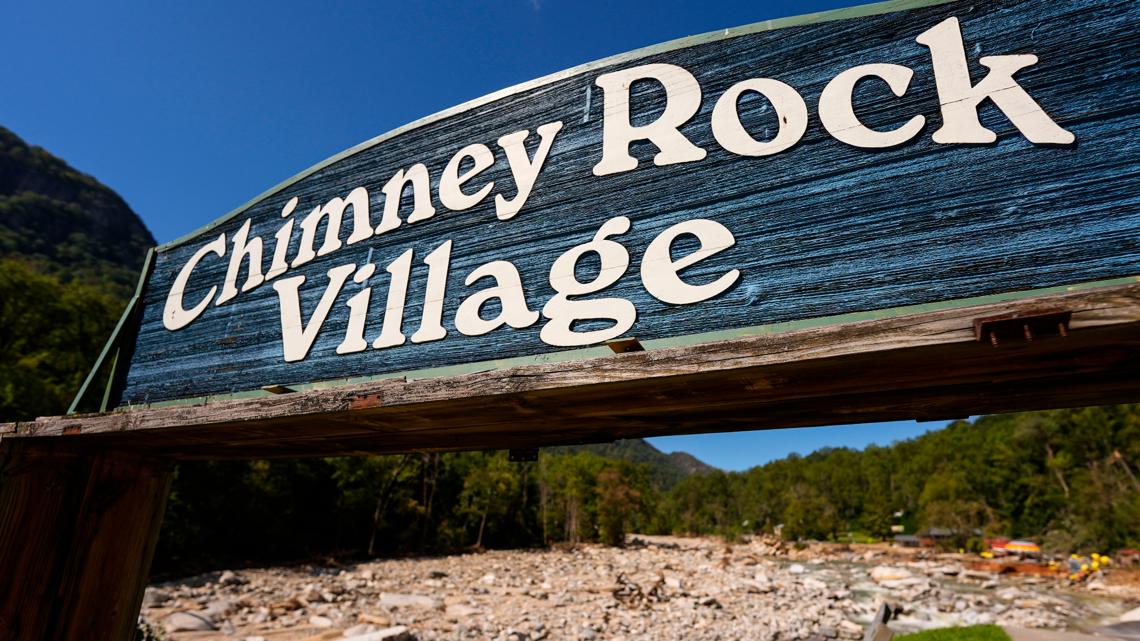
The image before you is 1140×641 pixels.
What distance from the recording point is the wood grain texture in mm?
1218

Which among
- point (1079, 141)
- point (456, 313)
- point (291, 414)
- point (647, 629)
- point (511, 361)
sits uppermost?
point (1079, 141)

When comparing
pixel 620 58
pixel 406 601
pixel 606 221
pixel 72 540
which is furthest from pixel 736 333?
pixel 406 601

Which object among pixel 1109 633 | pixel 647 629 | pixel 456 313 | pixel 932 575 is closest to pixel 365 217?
pixel 456 313

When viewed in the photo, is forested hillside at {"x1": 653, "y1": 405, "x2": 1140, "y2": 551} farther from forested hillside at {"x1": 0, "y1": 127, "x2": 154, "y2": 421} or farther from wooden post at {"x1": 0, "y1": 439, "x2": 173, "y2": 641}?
forested hillside at {"x1": 0, "y1": 127, "x2": 154, "y2": 421}

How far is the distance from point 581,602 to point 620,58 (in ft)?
55.2

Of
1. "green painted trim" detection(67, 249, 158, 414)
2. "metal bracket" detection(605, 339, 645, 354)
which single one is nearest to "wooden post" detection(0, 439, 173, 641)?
"green painted trim" detection(67, 249, 158, 414)

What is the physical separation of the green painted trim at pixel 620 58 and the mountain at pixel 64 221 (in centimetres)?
5903

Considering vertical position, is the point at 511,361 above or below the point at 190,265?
below

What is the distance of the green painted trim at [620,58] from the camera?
1.69m

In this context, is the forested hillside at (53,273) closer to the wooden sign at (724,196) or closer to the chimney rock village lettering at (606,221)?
the chimney rock village lettering at (606,221)

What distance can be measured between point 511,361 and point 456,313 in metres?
0.33

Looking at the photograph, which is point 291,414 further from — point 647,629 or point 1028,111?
point 647,629

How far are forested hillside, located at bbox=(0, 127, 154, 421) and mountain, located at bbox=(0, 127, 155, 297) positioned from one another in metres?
0.14

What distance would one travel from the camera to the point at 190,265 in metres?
→ 3.07
